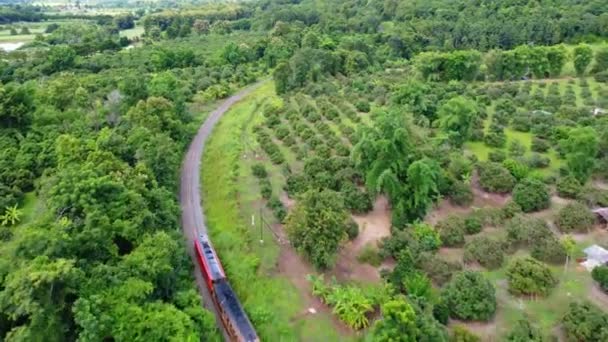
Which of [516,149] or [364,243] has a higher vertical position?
[516,149]

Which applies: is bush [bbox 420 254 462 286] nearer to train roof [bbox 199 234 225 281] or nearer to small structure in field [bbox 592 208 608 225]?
train roof [bbox 199 234 225 281]

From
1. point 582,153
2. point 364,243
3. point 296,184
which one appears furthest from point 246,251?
point 582,153

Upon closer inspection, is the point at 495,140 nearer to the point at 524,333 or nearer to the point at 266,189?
the point at 266,189

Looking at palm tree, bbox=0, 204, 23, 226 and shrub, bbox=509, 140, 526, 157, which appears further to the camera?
shrub, bbox=509, 140, 526, 157

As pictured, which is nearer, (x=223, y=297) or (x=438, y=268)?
(x=223, y=297)

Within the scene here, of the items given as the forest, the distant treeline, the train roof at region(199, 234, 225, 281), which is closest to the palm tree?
the forest

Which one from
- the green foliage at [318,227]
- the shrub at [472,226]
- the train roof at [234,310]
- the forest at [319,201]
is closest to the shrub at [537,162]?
the forest at [319,201]
